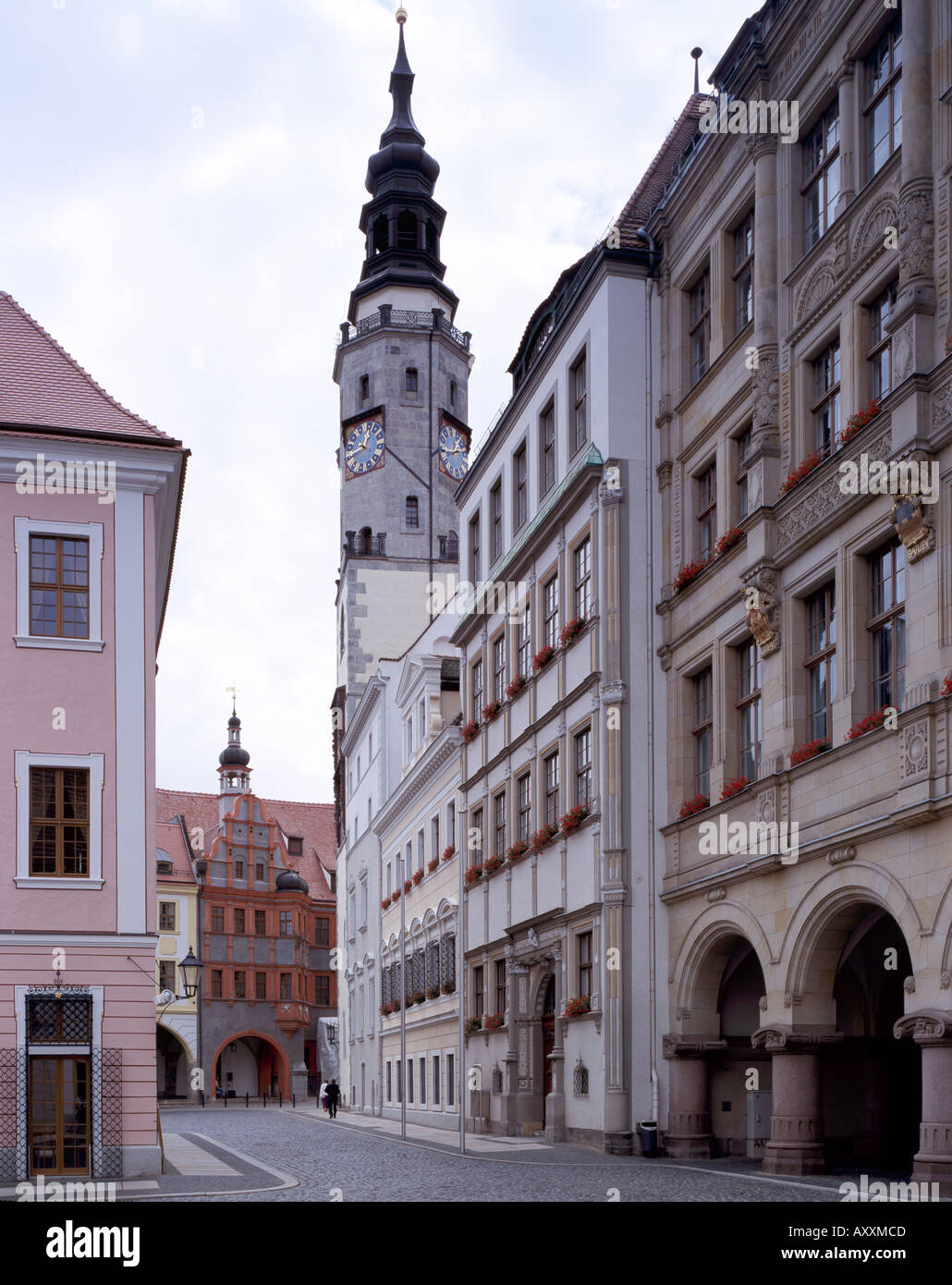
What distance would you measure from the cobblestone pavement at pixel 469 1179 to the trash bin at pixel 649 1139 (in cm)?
54

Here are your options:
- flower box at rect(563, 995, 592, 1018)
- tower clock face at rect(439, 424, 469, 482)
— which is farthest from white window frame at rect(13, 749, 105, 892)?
tower clock face at rect(439, 424, 469, 482)

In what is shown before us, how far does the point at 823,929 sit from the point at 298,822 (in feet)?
298

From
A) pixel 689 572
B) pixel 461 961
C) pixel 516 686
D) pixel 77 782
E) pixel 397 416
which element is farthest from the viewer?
pixel 397 416

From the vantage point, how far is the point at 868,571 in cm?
2375

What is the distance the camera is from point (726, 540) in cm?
2820

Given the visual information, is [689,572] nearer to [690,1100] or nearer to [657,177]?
[690,1100]

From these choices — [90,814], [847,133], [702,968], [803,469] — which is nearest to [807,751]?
[803,469]

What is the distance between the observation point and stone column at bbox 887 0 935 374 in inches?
866

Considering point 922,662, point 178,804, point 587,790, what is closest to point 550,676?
point 587,790

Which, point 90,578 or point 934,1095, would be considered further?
point 90,578

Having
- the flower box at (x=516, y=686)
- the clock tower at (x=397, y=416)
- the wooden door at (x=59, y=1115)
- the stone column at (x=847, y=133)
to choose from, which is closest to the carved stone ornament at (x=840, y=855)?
the stone column at (x=847, y=133)

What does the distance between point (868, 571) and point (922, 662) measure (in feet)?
9.39
